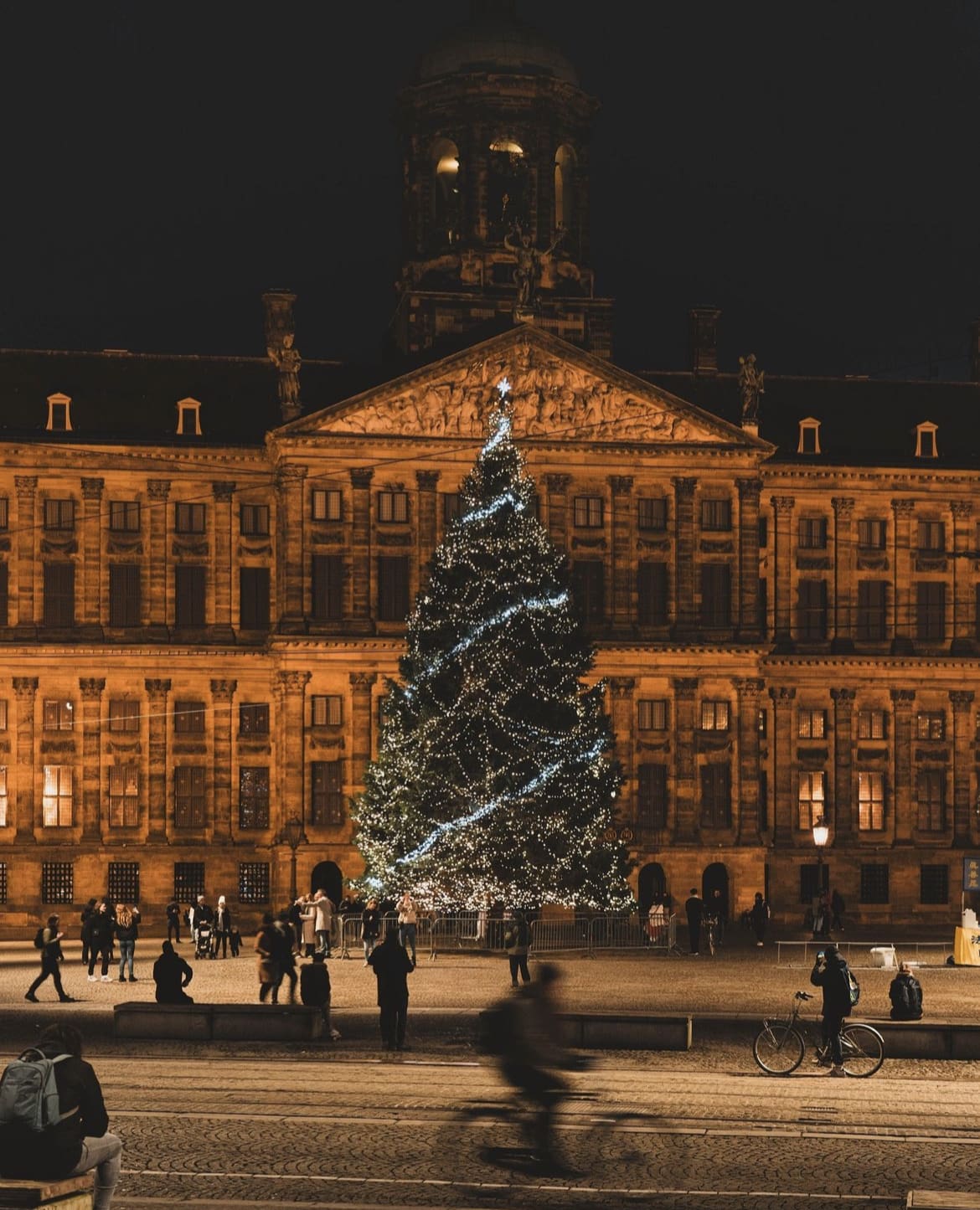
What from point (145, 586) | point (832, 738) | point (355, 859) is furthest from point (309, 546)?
point (832, 738)

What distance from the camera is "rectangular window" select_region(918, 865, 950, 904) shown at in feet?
235

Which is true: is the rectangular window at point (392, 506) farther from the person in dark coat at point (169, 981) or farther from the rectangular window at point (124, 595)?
the person in dark coat at point (169, 981)

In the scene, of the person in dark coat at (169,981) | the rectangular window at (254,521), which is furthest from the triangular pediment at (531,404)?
the person in dark coat at (169,981)

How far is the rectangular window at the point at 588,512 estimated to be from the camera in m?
68.7

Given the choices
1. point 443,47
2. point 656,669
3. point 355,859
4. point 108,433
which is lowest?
point 355,859

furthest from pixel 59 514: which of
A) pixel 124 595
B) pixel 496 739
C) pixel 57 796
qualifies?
pixel 496 739

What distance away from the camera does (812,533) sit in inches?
2874

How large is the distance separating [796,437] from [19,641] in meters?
26.6

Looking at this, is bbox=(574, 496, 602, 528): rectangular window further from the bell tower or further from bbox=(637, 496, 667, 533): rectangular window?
the bell tower

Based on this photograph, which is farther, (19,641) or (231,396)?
(231,396)

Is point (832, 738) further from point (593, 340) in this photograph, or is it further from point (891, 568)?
point (593, 340)

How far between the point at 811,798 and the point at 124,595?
23.3m

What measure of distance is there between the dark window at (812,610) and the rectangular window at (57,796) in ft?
79.4

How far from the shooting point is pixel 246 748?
69125 mm
